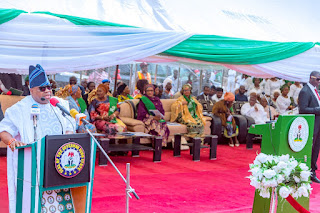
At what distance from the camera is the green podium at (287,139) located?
459 cm

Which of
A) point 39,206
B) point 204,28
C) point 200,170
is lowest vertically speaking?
point 200,170

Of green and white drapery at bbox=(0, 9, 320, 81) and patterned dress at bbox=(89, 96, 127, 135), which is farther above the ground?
green and white drapery at bbox=(0, 9, 320, 81)

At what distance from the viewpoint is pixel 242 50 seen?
6.97m

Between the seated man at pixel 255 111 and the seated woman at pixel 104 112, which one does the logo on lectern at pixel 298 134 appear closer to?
the seated woman at pixel 104 112

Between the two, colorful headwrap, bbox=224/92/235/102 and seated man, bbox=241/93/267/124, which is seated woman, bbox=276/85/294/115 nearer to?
seated man, bbox=241/93/267/124

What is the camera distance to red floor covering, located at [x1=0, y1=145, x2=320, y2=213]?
5.25 meters

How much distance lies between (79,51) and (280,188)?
3182 millimetres

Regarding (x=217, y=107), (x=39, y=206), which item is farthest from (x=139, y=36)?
(x=217, y=107)

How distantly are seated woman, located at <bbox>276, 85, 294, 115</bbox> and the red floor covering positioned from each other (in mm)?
3996

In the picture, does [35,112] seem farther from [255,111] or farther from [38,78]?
[255,111]

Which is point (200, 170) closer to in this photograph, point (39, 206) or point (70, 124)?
point (70, 124)

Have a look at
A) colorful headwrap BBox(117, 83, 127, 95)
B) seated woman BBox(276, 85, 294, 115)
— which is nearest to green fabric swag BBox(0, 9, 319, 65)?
colorful headwrap BBox(117, 83, 127, 95)

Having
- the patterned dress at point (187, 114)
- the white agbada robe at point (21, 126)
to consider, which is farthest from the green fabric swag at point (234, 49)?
the patterned dress at point (187, 114)

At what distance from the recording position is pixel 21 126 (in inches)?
146
